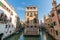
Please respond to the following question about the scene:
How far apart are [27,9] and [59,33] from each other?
24.0ft

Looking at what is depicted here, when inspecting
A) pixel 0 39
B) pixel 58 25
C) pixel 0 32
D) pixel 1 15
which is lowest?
pixel 0 39

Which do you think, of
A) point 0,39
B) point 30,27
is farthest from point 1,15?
point 30,27

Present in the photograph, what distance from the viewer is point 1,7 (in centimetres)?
688

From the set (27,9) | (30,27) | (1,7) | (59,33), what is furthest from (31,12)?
(59,33)

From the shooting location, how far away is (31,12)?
12508 mm

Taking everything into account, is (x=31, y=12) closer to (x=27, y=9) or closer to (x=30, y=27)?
(x=27, y=9)

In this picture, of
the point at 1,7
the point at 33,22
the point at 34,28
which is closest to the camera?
the point at 1,7

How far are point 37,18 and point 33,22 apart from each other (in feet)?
2.51

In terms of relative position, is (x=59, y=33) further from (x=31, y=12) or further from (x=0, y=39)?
(x=31, y=12)

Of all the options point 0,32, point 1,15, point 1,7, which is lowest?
point 0,32

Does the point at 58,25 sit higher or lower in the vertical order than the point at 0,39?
higher

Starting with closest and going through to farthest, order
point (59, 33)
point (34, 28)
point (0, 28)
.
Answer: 1. point (59, 33)
2. point (0, 28)
3. point (34, 28)

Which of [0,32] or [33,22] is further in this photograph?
[33,22]

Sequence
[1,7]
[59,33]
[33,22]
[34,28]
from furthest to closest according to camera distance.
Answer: [33,22] → [34,28] → [1,7] → [59,33]
